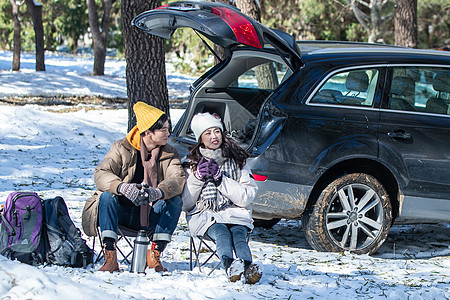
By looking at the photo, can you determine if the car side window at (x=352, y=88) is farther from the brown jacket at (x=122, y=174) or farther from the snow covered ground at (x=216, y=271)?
the brown jacket at (x=122, y=174)

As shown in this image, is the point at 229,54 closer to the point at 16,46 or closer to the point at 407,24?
the point at 407,24

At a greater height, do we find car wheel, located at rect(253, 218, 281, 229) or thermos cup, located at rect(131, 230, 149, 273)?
thermos cup, located at rect(131, 230, 149, 273)

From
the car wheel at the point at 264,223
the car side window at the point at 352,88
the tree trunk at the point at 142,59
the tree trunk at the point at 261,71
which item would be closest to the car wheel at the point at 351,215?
the car side window at the point at 352,88

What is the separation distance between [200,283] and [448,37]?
3313 centimetres

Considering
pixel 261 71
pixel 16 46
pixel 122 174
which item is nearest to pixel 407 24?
pixel 261 71

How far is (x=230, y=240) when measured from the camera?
4391mm

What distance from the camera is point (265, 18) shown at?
35.3 meters

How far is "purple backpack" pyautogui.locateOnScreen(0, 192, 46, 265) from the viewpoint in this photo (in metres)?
4.36

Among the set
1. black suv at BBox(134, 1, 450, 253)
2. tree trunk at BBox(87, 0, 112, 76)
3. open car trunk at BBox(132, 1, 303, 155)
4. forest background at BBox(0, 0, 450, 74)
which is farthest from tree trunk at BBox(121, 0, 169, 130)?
forest background at BBox(0, 0, 450, 74)

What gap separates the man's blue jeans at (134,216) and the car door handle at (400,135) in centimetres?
185

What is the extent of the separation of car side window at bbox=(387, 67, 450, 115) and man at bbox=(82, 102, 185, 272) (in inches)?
77.3

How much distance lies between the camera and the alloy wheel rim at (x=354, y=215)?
203 inches

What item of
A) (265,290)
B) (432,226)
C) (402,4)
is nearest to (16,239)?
(265,290)

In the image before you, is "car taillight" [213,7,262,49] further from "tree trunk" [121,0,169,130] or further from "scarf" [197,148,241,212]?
"tree trunk" [121,0,169,130]
